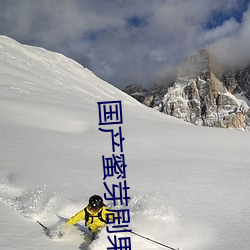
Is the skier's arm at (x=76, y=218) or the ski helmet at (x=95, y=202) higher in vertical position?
the ski helmet at (x=95, y=202)

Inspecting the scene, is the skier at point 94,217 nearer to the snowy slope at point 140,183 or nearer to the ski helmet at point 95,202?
the ski helmet at point 95,202

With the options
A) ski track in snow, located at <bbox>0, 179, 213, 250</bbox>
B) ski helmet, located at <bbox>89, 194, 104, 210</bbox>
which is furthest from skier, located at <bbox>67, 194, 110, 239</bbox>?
ski track in snow, located at <bbox>0, 179, 213, 250</bbox>

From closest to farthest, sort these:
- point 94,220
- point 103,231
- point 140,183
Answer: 1. point 103,231
2. point 94,220
3. point 140,183

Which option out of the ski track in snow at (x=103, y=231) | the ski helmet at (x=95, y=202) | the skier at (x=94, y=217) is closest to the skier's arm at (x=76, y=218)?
the skier at (x=94, y=217)

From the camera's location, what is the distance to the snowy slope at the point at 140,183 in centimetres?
554

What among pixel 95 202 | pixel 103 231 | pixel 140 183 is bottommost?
pixel 103 231

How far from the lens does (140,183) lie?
8305 millimetres

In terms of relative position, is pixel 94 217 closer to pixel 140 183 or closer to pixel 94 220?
pixel 94 220

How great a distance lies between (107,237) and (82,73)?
6662 cm

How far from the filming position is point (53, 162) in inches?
383

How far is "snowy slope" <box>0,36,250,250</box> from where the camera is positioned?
5535 millimetres

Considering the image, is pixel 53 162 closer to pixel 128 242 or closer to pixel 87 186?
pixel 87 186

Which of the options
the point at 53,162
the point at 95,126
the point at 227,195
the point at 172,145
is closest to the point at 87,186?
the point at 53,162

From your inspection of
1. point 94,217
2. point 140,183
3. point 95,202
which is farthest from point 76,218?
point 140,183
